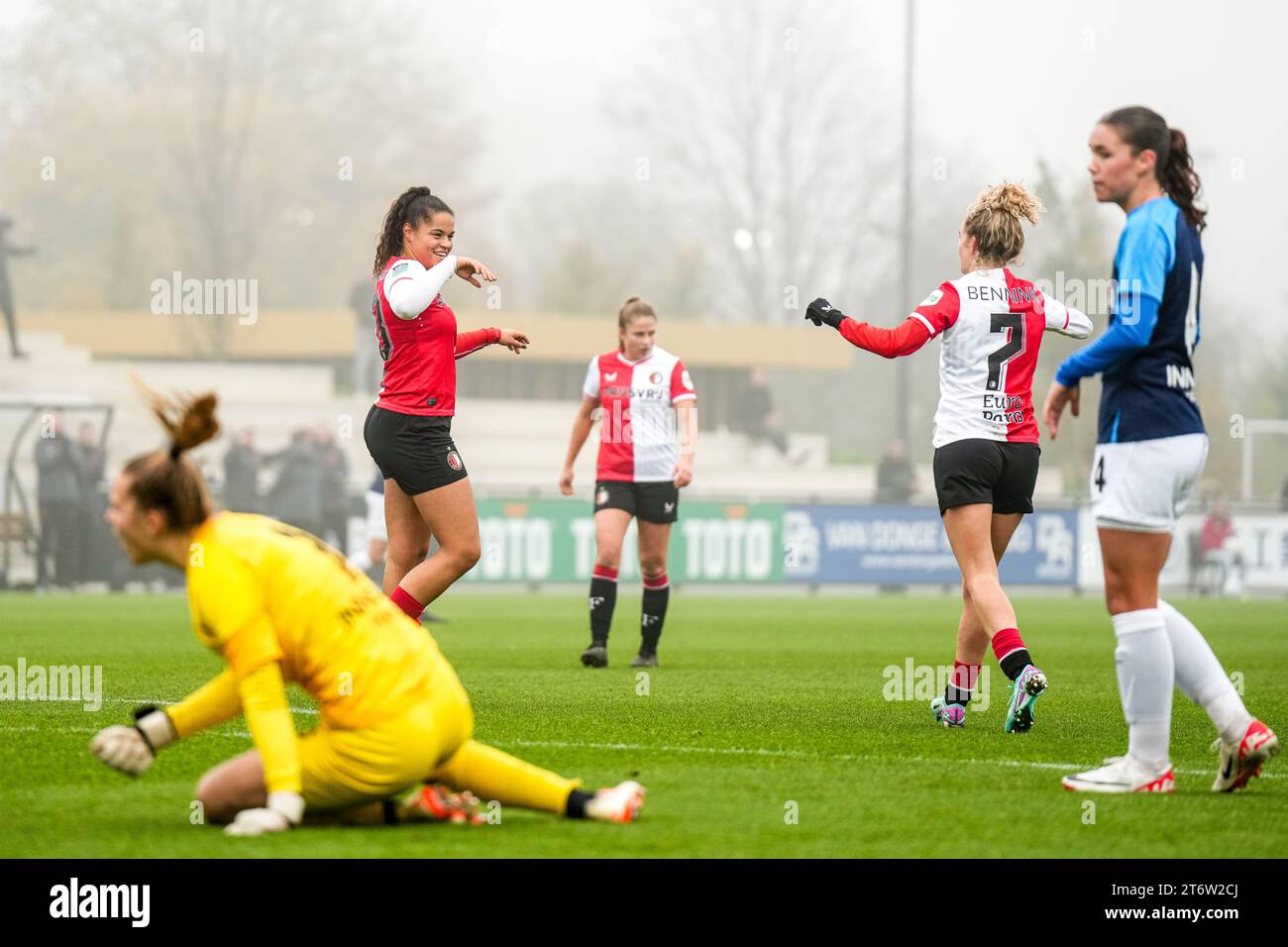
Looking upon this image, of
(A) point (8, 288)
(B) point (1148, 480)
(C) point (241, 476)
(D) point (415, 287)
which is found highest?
(A) point (8, 288)

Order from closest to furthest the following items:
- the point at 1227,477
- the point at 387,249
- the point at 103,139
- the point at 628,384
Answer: the point at 387,249 → the point at 628,384 → the point at 1227,477 → the point at 103,139

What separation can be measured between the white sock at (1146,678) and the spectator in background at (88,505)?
64.8ft

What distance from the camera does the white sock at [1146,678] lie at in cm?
604

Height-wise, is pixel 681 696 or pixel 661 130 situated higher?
pixel 661 130

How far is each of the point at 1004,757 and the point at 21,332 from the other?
34504 mm

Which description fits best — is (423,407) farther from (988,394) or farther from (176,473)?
(176,473)

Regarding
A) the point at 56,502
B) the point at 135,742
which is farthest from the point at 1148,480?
the point at 56,502

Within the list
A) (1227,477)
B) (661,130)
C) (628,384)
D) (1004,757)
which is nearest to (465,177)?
(661,130)

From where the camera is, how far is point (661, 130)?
51.7 metres

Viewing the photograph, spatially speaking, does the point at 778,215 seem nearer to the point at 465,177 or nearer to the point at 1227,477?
the point at 465,177

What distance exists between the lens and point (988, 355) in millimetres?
8031

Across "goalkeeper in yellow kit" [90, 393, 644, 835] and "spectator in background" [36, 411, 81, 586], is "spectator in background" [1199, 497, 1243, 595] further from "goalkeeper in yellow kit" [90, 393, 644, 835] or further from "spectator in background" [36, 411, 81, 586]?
"goalkeeper in yellow kit" [90, 393, 644, 835]

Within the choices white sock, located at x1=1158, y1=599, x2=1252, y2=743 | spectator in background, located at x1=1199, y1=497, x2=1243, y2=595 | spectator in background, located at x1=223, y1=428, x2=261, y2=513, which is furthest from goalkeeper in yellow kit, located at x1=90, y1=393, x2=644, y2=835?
spectator in background, located at x1=1199, y1=497, x2=1243, y2=595

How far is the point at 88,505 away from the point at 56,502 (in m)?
0.55
